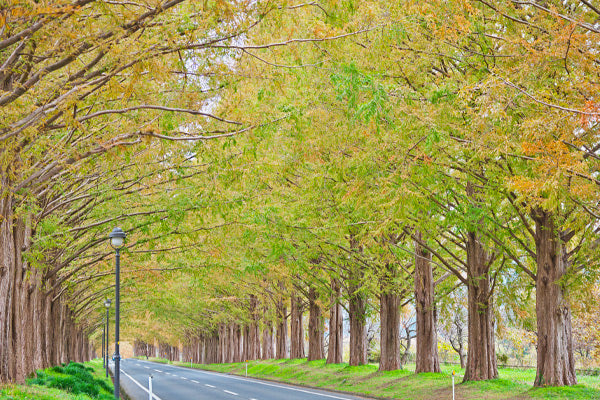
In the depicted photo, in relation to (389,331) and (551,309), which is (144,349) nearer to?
(389,331)

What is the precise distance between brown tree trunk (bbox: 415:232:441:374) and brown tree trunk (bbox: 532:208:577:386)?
7185 mm

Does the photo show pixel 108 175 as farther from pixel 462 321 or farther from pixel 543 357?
pixel 462 321

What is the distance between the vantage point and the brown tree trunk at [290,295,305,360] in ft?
141

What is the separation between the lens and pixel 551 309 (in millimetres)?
16531

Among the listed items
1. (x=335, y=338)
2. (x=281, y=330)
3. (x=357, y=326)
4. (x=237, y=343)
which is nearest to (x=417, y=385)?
(x=357, y=326)

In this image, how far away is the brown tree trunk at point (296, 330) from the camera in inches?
1689

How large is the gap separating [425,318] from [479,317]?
4.20 m

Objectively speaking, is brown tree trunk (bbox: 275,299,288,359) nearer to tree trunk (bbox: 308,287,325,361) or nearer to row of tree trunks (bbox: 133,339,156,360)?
tree trunk (bbox: 308,287,325,361)

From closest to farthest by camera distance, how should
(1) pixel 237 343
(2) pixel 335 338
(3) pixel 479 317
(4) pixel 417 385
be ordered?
(3) pixel 479 317
(4) pixel 417 385
(2) pixel 335 338
(1) pixel 237 343

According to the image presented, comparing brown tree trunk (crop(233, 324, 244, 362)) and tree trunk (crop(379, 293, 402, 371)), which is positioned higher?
tree trunk (crop(379, 293, 402, 371))

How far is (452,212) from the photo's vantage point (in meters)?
14.5

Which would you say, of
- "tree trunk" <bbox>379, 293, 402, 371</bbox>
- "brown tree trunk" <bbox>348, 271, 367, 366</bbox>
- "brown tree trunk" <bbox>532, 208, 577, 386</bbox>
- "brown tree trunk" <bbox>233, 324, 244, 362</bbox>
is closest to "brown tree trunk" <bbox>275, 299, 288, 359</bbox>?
"brown tree trunk" <bbox>233, 324, 244, 362</bbox>

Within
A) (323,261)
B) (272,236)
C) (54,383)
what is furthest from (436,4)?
(323,261)

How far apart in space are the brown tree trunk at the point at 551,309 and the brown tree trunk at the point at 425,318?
718cm
